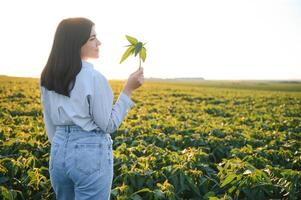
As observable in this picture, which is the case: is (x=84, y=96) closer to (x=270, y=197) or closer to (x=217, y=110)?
(x=270, y=197)

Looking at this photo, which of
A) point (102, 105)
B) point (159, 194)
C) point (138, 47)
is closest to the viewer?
point (102, 105)

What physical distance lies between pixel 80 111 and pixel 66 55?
1.32ft

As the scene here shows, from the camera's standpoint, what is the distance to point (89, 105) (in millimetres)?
2373

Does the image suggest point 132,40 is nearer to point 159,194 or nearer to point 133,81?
point 133,81

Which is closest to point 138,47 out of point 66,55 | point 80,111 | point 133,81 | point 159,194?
point 133,81

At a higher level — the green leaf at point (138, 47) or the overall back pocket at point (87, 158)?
the green leaf at point (138, 47)

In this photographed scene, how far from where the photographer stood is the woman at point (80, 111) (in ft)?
7.68

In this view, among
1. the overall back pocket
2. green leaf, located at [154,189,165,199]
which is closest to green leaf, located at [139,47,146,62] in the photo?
the overall back pocket

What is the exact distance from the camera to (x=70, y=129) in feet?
7.95

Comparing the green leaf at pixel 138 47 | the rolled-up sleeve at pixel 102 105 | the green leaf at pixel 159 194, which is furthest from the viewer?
the green leaf at pixel 159 194

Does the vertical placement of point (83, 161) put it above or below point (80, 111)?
below

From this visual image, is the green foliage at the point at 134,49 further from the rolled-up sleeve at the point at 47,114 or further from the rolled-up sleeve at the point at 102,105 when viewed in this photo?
the rolled-up sleeve at the point at 47,114

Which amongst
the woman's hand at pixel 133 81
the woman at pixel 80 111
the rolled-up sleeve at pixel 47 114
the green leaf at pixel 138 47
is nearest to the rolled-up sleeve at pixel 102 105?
the woman at pixel 80 111

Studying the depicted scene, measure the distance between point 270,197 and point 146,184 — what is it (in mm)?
1521
